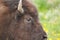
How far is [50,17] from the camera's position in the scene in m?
14.4

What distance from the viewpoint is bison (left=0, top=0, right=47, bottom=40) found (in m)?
9.96

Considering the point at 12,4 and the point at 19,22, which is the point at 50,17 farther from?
the point at 12,4

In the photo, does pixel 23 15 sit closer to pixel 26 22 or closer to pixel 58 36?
pixel 26 22


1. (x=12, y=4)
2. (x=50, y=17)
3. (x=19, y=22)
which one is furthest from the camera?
(x=50, y=17)

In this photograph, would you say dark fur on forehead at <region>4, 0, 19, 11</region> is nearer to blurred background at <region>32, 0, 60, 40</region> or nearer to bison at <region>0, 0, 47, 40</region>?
bison at <region>0, 0, 47, 40</region>

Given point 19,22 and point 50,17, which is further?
point 50,17

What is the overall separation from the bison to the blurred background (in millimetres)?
2621

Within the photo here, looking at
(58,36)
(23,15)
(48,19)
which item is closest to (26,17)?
(23,15)

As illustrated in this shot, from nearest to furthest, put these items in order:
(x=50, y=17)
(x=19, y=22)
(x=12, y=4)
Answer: (x=12, y=4)
(x=19, y=22)
(x=50, y=17)

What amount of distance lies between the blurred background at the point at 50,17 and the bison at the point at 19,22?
2.62m

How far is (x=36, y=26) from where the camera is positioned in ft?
33.1

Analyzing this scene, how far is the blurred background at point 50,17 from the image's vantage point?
1314 centimetres

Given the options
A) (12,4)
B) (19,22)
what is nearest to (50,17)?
(19,22)

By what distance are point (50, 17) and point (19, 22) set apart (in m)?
4.39
